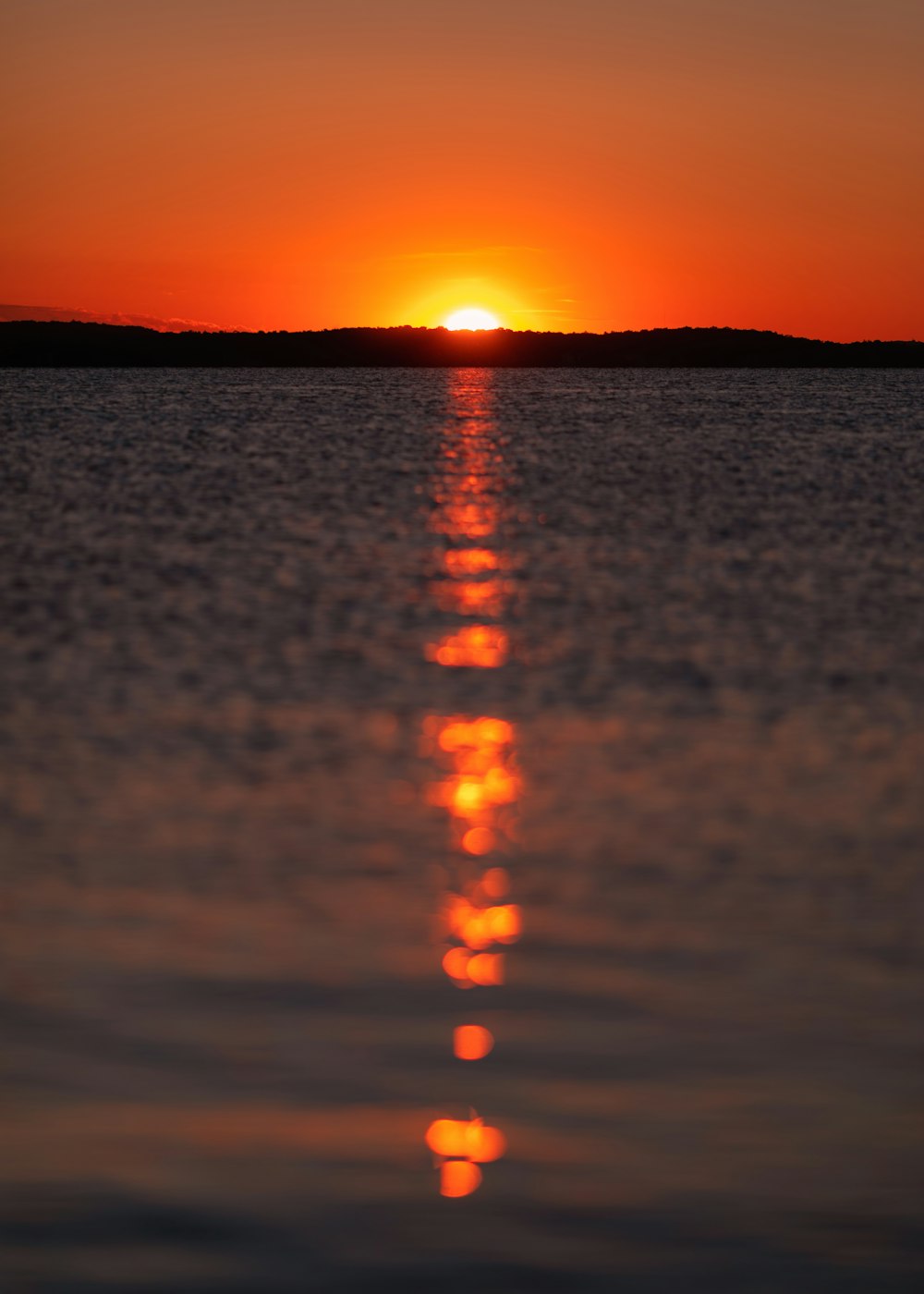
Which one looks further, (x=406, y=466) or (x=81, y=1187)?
(x=406, y=466)

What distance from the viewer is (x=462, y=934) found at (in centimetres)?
1138

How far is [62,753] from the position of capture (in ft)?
54.5

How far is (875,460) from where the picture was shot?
7219cm

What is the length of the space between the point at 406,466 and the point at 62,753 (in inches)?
2114

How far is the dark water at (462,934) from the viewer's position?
7.45 m

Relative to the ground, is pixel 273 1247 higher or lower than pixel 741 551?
lower

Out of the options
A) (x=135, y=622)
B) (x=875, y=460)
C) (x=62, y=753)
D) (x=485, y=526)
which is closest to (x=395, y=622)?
(x=135, y=622)

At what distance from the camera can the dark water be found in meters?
7.45

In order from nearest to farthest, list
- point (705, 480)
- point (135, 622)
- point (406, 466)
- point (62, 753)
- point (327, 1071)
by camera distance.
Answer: point (327, 1071) → point (62, 753) → point (135, 622) → point (705, 480) → point (406, 466)

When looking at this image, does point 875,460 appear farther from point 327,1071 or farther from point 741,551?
point 327,1071

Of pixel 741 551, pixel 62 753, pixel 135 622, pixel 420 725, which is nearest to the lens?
pixel 62 753

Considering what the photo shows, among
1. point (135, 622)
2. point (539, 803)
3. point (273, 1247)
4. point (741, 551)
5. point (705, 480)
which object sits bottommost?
point (273, 1247)

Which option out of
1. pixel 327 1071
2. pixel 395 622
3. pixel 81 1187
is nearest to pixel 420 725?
pixel 395 622

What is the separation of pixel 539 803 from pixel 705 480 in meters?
45.0
